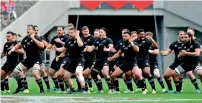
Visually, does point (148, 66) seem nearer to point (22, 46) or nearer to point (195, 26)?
point (22, 46)

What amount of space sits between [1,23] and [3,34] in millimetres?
1279

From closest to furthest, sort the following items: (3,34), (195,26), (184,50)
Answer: (184,50)
(3,34)
(195,26)

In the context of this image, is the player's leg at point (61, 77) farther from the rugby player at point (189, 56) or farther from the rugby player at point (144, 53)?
the rugby player at point (189, 56)

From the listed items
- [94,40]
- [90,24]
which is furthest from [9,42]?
[90,24]

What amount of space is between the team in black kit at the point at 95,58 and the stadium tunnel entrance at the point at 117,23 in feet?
57.8

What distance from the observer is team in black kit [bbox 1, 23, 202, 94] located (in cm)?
2217

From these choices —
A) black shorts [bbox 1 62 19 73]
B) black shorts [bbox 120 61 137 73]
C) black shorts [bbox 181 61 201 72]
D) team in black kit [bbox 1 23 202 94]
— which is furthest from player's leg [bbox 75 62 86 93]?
black shorts [bbox 181 61 201 72]

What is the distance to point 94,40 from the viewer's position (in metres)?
23.2

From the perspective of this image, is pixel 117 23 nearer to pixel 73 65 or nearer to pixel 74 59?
pixel 74 59

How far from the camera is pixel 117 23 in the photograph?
42281 mm

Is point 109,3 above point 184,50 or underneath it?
above

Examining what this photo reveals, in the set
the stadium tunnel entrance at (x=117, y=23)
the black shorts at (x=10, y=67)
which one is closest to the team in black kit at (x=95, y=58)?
the black shorts at (x=10, y=67)

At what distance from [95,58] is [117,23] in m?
18.7

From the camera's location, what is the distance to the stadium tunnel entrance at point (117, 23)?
137ft
